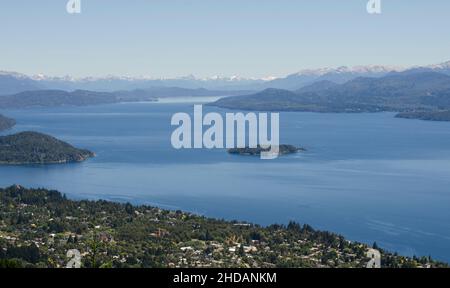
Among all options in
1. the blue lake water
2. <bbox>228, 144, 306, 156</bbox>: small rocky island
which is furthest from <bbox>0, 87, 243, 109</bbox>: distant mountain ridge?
<bbox>228, 144, 306, 156</bbox>: small rocky island

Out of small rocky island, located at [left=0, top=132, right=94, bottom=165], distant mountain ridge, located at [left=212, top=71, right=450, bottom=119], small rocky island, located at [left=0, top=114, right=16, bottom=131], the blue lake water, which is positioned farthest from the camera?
distant mountain ridge, located at [left=212, top=71, right=450, bottom=119]

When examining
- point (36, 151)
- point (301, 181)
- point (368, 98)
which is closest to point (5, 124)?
point (36, 151)

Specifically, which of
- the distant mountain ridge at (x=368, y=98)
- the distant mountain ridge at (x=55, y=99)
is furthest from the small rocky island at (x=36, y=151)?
the distant mountain ridge at (x=55, y=99)

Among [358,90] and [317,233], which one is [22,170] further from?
[358,90]

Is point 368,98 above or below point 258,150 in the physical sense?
above

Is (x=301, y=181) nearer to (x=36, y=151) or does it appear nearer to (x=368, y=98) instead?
(x=36, y=151)

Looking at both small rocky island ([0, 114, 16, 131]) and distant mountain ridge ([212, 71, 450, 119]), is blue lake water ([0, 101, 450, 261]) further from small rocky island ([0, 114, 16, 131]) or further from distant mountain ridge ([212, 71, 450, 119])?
distant mountain ridge ([212, 71, 450, 119])
